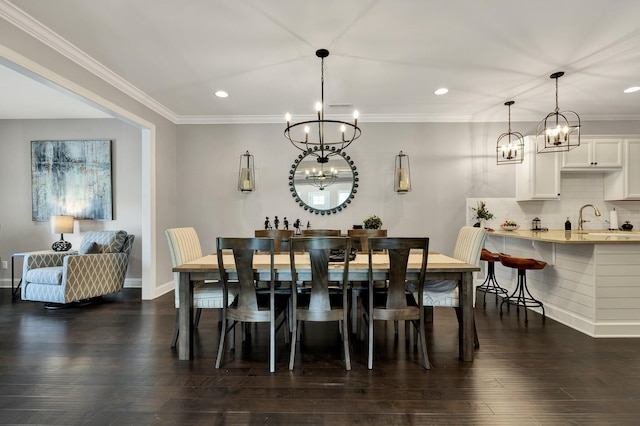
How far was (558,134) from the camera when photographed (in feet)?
10.5

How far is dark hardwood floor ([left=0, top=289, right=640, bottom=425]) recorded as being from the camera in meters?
1.62

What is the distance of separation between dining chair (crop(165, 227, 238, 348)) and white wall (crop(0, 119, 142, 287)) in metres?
2.47

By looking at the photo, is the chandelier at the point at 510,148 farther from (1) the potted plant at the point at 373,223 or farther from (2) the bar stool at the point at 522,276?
(1) the potted plant at the point at 373,223

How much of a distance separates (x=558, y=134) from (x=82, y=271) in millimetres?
5851

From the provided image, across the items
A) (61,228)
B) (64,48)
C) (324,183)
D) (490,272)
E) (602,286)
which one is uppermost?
(64,48)

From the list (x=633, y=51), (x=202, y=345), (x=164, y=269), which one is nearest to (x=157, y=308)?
(x=164, y=269)

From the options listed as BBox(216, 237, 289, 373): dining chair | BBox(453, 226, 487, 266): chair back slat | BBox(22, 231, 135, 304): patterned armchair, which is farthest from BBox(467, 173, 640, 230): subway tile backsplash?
BBox(22, 231, 135, 304): patterned armchair

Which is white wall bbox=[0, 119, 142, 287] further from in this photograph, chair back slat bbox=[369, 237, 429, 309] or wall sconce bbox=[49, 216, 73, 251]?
chair back slat bbox=[369, 237, 429, 309]

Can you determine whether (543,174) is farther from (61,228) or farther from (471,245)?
(61,228)

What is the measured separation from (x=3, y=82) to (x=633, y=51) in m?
6.74

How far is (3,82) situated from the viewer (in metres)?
3.35

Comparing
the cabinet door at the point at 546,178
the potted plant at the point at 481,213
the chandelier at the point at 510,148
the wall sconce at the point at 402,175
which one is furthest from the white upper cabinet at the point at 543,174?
the wall sconce at the point at 402,175

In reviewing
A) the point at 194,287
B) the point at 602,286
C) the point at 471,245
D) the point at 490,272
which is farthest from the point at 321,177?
the point at 602,286

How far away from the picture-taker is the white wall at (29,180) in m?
4.55
